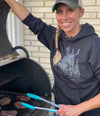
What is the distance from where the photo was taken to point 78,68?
145 centimetres

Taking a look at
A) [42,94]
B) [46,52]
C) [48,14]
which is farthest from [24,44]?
[42,94]

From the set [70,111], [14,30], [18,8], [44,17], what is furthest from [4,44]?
[44,17]

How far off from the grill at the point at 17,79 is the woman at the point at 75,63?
0.44 meters

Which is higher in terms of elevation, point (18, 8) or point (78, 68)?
point (18, 8)

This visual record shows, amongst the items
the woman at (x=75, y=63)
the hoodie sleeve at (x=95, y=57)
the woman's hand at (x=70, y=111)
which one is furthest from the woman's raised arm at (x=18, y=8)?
the woman's hand at (x=70, y=111)

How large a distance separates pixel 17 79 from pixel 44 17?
5.26ft

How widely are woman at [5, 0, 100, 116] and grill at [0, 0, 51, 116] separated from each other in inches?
17.4

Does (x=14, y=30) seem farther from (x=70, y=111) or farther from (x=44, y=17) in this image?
(x=70, y=111)

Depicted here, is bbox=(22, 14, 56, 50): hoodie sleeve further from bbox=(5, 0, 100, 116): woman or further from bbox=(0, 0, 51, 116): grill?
bbox=(0, 0, 51, 116): grill

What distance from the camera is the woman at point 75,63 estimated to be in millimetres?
1369

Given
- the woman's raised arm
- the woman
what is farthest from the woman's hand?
the woman's raised arm

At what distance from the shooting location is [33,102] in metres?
2.22

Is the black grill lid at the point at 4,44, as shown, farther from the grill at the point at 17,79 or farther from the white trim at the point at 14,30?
the white trim at the point at 14,30

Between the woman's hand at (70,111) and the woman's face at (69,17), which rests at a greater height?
the woman's face at (69,17)
